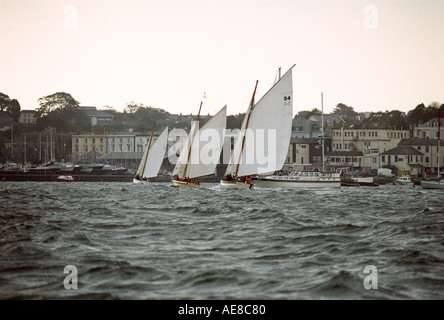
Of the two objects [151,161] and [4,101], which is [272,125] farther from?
[4,101]

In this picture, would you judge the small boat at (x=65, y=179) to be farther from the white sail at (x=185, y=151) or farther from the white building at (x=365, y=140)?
the white building at (x=365, y=140)

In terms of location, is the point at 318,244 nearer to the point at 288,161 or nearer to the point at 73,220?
the point at 73,220

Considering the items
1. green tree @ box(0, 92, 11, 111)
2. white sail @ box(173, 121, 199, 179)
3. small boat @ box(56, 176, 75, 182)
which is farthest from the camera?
green tree @ box(0, 92, 11, 111)

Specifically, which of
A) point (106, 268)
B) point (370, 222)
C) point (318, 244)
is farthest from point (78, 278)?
point (370, 222)

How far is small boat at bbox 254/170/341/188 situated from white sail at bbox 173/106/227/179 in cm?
542

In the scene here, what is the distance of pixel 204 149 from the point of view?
6334 centimetres

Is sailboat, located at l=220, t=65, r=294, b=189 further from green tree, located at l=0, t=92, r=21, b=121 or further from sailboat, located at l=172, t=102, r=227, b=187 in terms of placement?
green tree, located at l=0, t=92, r=21, b=121

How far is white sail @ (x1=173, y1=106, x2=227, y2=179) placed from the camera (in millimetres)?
61656

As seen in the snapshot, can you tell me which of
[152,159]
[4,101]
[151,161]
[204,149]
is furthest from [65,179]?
[4,101]

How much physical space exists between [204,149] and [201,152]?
90cm

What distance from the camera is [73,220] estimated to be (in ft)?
78.4

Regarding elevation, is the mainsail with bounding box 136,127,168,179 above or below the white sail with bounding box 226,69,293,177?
below

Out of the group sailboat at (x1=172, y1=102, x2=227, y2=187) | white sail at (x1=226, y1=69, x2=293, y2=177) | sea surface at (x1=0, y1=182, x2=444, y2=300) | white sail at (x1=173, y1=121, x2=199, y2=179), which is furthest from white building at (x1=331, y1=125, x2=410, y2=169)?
sea surface at (x1=0, y1=182, x2=444, y2=300)
